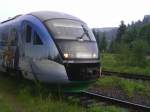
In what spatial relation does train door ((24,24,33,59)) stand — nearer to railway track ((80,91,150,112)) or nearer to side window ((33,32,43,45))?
side window ((33,32,43,45))

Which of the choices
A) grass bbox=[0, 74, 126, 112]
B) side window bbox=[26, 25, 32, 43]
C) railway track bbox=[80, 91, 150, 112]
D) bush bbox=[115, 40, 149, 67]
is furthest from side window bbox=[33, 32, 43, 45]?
bush bbox=[115, 40, 149, 67]

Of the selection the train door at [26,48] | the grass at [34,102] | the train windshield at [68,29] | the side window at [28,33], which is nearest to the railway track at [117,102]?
the grass at [34,102]

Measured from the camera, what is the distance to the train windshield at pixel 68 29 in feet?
35.1

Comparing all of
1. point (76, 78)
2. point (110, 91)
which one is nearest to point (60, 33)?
point (76, 78)

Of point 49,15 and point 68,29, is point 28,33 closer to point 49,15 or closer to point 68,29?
point 49,15

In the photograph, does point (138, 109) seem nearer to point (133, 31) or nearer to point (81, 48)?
point (81, 48)

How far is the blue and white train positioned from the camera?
10117mm

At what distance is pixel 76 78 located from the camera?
33.4 feet

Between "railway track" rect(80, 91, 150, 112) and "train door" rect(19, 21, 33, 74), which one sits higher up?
"train door" rect(19, 21, 33, 74)

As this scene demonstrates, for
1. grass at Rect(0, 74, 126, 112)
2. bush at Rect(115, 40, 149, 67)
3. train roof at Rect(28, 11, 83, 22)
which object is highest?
train roof at Rect(28, 11, 83, 22)

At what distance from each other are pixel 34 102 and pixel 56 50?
5.35 ft

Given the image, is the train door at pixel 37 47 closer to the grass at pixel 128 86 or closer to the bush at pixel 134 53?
the grass at pixel 128 86

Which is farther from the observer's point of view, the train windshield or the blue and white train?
the train windshield

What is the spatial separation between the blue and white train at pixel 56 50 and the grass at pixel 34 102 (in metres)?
0.46
